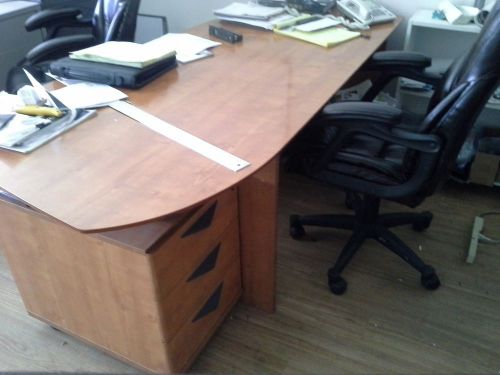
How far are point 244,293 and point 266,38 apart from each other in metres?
1.14

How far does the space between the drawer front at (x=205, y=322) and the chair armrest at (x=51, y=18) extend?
1.63 metres

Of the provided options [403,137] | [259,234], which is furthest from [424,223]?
[259,234]

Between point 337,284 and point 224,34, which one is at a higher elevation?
point 224,34

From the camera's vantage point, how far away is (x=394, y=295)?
5.64ft

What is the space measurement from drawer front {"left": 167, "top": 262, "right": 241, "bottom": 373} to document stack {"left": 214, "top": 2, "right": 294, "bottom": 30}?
→ 1210 mm

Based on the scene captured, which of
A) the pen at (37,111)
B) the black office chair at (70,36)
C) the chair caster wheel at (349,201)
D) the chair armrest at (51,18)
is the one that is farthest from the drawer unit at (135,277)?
the chair armrest at (51,18)

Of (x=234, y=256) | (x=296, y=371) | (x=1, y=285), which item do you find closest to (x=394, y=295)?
(x=296, y=371)

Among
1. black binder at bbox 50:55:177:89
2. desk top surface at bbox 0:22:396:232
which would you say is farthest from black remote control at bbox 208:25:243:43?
black binder at bbox 50:55:177:89

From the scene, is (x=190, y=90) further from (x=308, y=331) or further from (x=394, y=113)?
(x=308, y=331)

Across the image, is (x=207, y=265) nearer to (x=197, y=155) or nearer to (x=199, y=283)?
(x=199, y=283)

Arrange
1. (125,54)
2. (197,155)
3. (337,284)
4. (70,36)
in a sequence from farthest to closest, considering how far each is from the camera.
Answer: (70,36), (337,284), (125,54), (197,155)

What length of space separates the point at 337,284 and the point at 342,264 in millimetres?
80

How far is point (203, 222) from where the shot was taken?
1293 millimetres

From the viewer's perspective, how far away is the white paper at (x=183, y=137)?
1117mm
